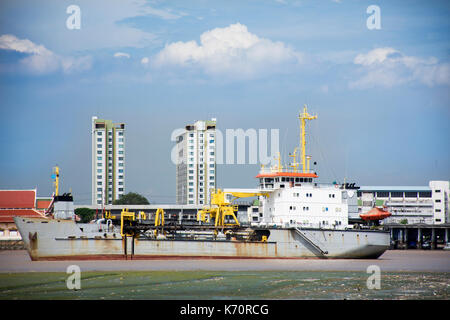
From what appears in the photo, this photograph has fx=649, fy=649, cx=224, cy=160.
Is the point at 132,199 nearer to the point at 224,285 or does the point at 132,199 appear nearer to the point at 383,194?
the point at 383,194

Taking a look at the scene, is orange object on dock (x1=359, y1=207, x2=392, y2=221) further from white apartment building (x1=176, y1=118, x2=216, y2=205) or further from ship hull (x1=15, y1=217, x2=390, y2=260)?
white apartment building (x1=176, y1=118, x2=216, y2=205)

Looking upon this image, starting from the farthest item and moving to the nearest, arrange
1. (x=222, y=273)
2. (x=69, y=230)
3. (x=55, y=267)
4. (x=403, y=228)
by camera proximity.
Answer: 1. (x=403, y=228)
2. (x=69, y=230)
3. (x=55, y=267)
4. (x=222, y=273)

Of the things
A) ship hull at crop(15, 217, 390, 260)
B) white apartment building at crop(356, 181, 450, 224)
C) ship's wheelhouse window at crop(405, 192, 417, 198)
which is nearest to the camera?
ship hull at crop(15, 217, 390, 260)

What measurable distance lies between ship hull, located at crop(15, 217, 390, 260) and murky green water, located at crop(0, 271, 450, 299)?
8953 millimetres

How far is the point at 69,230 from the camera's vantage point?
41.2 metres

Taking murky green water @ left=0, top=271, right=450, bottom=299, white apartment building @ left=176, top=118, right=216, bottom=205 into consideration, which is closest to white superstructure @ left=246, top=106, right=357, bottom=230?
murky green water @ left=0, top=271, right=450, bottom=299

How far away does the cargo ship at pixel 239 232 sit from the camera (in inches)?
1617

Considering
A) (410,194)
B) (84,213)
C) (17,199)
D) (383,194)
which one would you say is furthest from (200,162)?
(17,199)

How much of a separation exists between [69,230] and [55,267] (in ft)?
19.1

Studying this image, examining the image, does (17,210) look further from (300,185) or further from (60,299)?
(60,299)

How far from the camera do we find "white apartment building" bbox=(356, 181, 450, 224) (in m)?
94.7

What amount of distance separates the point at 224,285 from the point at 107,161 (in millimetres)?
79750

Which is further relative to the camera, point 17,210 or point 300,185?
point 17,210
